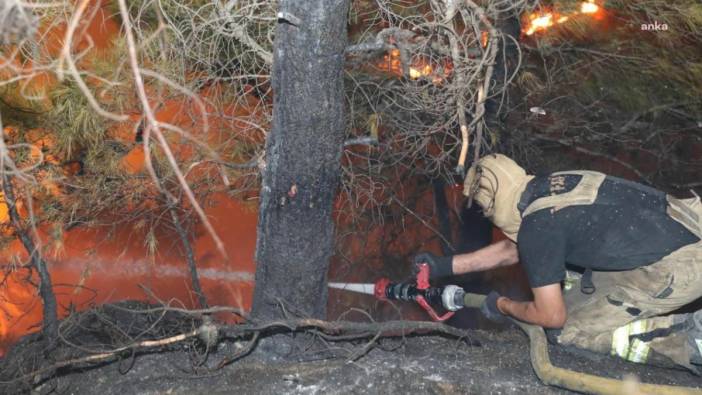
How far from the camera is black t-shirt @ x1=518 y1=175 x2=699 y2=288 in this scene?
2566 mm

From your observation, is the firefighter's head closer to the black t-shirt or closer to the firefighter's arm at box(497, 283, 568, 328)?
the black t-shirt

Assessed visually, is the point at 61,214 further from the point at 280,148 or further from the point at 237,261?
the point at 237,261

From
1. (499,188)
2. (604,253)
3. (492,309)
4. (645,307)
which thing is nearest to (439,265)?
(492,309)

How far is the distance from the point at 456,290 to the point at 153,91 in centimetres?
193

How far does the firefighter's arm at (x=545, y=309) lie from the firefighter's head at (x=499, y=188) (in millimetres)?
357

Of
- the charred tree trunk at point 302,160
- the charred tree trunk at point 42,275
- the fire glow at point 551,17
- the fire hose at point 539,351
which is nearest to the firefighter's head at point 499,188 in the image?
the fire hose at point 539,351

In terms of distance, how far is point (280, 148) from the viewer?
2.55 meters

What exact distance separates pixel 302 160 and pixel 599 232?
4.30 feet

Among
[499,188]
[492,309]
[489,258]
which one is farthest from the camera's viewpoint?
[489,258]

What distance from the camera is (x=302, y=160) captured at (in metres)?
2.54

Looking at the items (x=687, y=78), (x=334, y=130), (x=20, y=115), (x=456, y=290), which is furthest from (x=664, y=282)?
(x=20, y=115)

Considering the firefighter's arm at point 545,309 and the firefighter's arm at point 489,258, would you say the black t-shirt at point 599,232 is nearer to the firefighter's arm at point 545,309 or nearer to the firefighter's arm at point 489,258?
the firefighter's arm at point 545,309

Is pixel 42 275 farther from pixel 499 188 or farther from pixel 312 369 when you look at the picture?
pixel 499 188

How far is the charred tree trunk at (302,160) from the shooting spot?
2.40 m
